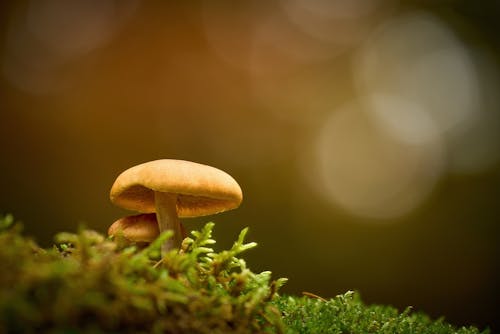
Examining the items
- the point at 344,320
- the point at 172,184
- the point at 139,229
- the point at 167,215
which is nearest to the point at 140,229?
the point at 139,229

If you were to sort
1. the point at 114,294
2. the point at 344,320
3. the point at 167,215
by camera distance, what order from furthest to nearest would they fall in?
the point at 167,215
the point at 344,320
the point at 114,294

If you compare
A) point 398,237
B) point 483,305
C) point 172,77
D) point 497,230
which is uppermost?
point 172,77

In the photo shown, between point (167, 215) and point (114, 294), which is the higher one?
point (167, 215)

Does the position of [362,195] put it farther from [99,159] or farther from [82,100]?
[82,100]

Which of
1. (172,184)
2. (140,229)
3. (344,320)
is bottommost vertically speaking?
(344,320)

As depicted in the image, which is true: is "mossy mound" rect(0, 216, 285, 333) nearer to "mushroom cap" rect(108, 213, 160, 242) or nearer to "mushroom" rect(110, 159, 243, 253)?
"mushroom" rect(110, 159, 243, 253)

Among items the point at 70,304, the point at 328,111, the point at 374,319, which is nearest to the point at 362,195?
the point at 328,111

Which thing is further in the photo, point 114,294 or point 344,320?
point 344,320

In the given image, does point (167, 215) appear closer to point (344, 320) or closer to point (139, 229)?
point (139, 229)

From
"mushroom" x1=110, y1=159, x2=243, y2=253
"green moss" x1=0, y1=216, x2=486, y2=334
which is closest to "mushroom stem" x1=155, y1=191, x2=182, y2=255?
"mushroom" x1=110, y1=159, x2=243, y2=253
